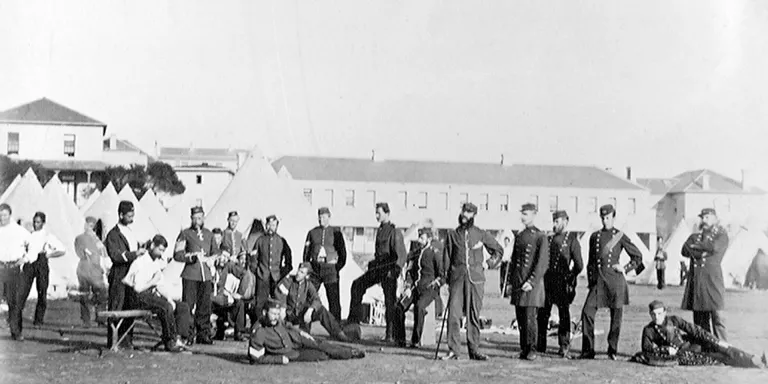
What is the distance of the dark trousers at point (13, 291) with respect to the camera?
9547 millimetres

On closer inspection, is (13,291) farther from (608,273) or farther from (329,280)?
(608,273)

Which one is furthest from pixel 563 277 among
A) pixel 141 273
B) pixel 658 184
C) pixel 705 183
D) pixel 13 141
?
pixel 658 184

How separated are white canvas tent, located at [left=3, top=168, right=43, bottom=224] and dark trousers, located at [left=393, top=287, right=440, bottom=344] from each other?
1010 centimetres

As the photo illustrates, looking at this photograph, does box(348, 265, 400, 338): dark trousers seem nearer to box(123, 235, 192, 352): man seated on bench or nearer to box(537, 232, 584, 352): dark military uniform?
box(537, 232, 584, 352): dark military uniform

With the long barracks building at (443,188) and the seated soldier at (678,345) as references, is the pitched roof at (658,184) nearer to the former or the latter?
the long barracks building at (443,188)

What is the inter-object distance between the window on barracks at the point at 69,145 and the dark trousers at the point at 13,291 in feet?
61.6

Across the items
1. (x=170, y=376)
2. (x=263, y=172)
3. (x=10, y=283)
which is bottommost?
(x=170, y=376)

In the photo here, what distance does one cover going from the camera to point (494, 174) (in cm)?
2234

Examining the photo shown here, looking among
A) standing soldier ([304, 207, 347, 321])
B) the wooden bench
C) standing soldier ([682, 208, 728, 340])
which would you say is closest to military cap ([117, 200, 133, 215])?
the wooden bench

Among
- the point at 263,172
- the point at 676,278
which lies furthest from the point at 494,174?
the point at 263,172

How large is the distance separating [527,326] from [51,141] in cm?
2467

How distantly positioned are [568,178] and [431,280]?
44.5 feet

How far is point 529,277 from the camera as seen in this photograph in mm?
8625

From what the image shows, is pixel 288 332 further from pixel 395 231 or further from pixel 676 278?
pixel 676 278
